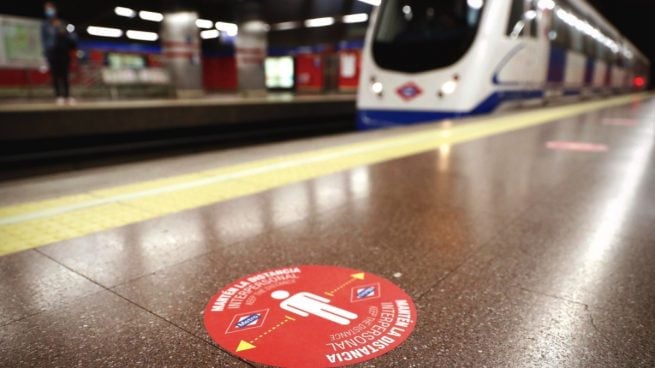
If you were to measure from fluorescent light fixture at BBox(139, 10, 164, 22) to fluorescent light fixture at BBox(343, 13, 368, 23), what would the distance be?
328 inches

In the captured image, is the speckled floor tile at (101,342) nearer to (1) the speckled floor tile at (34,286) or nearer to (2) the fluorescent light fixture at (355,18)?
(1) the speckled floor tile at (34,286)

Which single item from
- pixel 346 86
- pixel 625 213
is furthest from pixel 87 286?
pixel 346 86

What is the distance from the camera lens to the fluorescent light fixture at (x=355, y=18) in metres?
19.9

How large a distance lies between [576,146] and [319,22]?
19850 millimetres

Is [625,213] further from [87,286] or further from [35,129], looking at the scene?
[35,129]

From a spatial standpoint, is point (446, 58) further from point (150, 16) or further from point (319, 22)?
point (150, 16)

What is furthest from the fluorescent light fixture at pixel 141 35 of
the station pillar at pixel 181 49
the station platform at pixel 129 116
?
the station platform at pixel 129 116

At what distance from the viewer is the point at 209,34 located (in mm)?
30031

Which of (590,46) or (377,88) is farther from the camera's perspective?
(590,46)

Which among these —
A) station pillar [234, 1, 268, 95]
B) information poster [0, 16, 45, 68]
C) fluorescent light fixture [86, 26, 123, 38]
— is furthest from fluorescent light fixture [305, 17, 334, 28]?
information poster [0, 16, 45, 68]

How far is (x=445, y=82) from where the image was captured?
666 centimetres

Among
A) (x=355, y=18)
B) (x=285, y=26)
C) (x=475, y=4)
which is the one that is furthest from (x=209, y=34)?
(x=475, y=4)

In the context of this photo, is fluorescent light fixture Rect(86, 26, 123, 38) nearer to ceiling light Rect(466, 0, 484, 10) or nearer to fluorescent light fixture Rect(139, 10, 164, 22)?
fluorescent light fixture Rect(139, 10, 164, 22)

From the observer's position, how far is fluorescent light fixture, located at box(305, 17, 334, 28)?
70.9 ft
